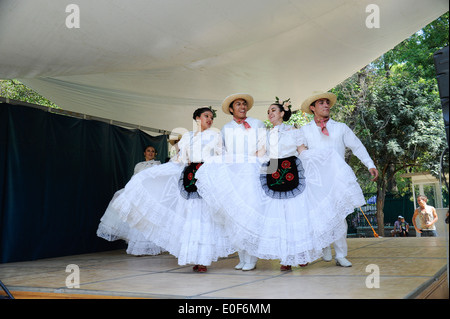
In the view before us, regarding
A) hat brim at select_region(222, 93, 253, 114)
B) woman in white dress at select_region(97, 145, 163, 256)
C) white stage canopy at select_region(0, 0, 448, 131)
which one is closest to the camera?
white stage canopy at select_region(0, 0, 448, 131)

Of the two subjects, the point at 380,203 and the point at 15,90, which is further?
the point at 15,90

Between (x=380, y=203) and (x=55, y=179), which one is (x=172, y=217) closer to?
(x=55, y=179)

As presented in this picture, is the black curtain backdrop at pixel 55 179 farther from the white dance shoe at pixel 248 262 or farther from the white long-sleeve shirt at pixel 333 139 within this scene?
the white long-sleeve shirt at pixel 333 139

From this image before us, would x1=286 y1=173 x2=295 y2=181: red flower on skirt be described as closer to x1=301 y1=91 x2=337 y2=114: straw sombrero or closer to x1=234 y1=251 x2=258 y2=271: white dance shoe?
x1=234 y1=251 x2=258 y2=271: white dance shoe

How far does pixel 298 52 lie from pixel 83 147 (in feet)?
11.5

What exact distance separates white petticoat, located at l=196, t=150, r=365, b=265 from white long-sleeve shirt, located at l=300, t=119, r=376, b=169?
0.23 metres

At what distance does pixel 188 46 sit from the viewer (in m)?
4.19

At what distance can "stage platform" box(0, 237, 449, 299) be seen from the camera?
2.46m

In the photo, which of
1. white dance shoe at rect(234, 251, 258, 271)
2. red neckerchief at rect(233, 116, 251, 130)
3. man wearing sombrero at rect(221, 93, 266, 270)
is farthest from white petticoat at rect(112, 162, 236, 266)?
red neckerchief at rect(233, 116, 251, 130)

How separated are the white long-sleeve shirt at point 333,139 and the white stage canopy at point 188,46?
3.68ft

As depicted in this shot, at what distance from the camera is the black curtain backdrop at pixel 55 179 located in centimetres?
537

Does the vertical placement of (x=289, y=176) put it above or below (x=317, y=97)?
below

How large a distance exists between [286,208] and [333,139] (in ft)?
2.86

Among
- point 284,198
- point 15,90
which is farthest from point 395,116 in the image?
point 15,90
